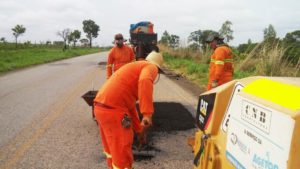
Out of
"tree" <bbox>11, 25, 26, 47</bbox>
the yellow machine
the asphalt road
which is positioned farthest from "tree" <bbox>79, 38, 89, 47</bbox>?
the yellow machine

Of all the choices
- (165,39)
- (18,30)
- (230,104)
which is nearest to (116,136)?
(230,104)

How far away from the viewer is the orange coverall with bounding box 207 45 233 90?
7363mm

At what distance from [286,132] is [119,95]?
2484 mm

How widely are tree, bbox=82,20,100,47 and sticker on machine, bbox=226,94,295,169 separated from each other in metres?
109

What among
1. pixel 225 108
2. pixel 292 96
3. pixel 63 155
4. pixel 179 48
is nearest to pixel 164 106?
pixel 63 155

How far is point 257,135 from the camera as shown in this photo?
7.55 ft

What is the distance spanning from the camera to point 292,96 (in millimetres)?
2135

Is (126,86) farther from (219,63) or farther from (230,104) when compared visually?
(219,63)

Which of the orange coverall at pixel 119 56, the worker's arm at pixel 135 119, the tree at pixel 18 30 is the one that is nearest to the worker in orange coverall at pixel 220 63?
the orange coverall at pixel 119 56

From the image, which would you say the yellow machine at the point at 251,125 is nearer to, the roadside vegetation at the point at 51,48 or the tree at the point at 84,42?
the roadside vegetation at the point at 51,48

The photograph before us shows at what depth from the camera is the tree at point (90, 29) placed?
109 metres

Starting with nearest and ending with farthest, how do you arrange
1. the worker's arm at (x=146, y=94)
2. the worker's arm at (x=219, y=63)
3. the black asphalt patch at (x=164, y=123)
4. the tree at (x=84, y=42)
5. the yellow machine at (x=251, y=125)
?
the yellow machine at (x=251, y=125)
the worker's arm at (x=146, y=94)
the black asphalt patch at (x=164, y=123)
the worker's arm at (x=219, y=63)
the tree at (x=84, y=42)

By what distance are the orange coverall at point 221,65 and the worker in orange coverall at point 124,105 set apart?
320 cm

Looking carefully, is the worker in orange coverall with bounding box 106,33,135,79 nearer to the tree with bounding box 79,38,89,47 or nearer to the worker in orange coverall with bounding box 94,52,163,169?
the worker in orange coverall with bounding box 94,52,163,169
